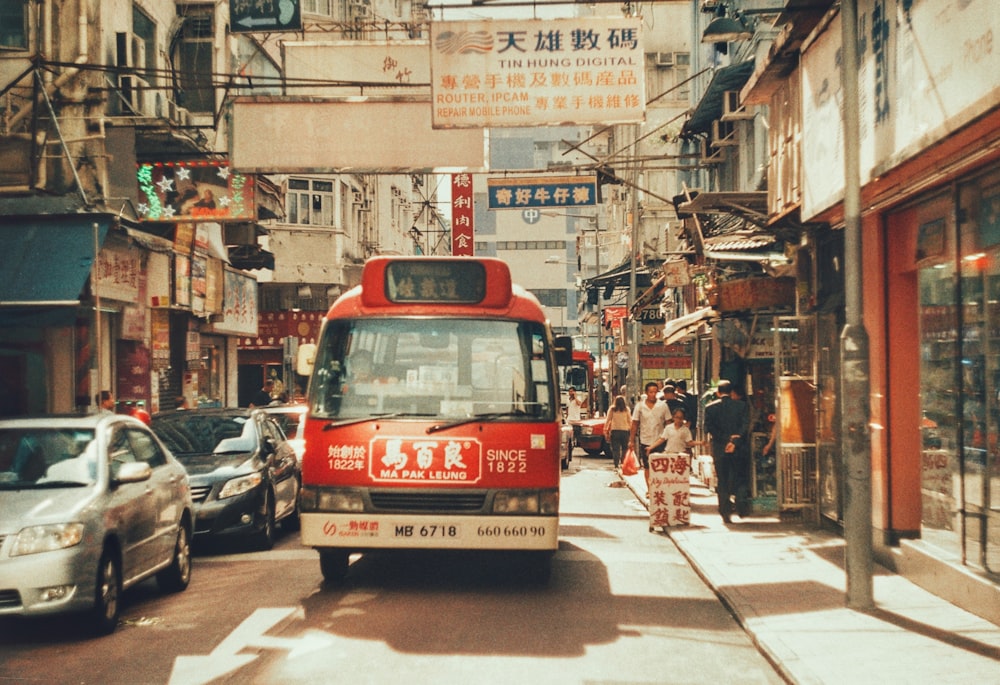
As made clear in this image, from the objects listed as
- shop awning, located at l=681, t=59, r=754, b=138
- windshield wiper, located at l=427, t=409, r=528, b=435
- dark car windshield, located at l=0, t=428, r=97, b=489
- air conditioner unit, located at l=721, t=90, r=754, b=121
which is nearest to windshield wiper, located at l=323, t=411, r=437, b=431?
windshield wiper, located at l=427, t=409, r=528, b=435

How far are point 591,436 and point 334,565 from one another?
975 inches

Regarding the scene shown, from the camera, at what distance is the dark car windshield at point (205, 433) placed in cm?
1466

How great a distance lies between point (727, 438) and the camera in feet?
53.7

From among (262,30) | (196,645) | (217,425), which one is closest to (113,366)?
(262,30)

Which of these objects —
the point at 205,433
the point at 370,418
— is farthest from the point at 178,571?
the point at 205,433

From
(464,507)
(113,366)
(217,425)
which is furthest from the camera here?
(113,366)

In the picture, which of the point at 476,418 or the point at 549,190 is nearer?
the point at 476,418

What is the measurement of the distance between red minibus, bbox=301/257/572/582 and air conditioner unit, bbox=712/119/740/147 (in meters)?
16.6

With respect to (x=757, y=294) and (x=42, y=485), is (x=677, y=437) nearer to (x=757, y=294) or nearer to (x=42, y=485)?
(x=757, y=294)

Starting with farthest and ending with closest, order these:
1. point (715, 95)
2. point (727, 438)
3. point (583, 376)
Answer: point (583, 376) → point (715, 95) → point (727, 438)

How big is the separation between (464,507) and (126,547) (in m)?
2.79

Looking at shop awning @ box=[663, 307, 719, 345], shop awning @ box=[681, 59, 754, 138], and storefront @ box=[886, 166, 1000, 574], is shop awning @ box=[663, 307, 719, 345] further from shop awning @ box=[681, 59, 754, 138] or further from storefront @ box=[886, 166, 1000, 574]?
storefront @ box=[886, 166, 1000, 574]

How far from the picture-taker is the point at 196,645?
8.50 meters

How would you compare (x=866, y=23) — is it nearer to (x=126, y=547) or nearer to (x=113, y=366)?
(x=126, y=547)
